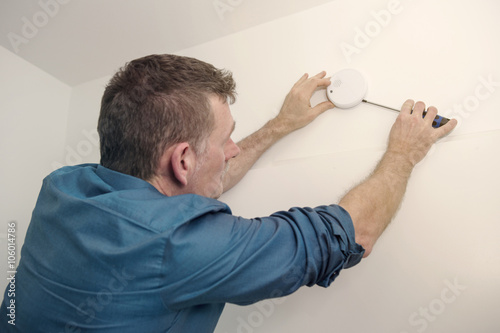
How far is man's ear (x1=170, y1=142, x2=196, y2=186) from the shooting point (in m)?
0.76

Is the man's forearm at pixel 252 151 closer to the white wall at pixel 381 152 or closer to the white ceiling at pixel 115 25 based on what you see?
the white wall at pixel 381 152

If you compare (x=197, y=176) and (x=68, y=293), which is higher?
(x=197, y=176)

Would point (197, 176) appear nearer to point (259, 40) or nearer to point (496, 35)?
point (259, 40)

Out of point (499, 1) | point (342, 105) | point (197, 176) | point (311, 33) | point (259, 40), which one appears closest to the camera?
point (197, 176)

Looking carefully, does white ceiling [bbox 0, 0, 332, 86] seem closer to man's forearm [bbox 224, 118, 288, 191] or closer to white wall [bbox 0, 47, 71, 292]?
white wall [bbox 0, 47, 71, 292]

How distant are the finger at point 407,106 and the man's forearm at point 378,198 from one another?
0.44 feet

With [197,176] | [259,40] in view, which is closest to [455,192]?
[197,176]

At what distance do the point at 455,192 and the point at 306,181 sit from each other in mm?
409

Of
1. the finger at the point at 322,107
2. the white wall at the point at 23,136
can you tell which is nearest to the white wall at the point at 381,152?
the finger at the point at 322,107

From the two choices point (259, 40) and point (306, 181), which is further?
point (259, 40)

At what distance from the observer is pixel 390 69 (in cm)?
103

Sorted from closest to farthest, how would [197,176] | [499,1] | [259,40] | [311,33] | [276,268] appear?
[276,268] < [197,176] < [499,1] < [311,33] < [259,40]

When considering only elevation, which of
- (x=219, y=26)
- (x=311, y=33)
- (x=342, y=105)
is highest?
(x=219, y=26)

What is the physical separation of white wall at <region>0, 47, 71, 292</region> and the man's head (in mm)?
950
